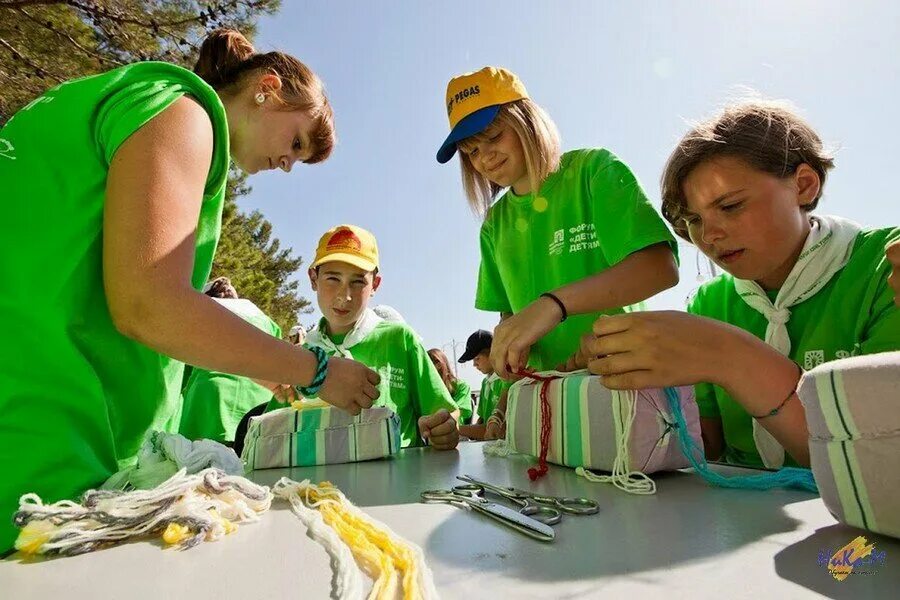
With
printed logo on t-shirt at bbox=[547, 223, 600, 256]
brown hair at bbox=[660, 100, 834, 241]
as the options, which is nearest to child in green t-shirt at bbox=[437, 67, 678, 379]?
printed logo on t-shirt at bbox=[547, 223, 600, 256]

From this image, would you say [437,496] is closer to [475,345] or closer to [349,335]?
[349,335]

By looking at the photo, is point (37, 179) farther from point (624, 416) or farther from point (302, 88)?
point (624, 416)

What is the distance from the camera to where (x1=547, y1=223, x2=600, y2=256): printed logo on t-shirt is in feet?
4.70

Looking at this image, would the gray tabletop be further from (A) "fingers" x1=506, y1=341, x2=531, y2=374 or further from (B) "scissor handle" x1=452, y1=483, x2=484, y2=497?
(A) "fingers" x1=506, y1=341, x2=531, y2=374

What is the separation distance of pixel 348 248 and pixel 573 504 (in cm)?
176

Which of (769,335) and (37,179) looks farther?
(769,335)

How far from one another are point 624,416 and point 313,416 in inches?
28.4

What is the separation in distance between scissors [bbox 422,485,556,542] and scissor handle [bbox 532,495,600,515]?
0.19 ft

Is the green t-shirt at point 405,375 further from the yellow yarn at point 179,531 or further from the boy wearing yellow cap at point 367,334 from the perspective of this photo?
the yellow yarn at point 179,531

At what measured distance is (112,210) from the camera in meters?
0.70

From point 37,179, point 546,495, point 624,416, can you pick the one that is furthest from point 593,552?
point 37,179

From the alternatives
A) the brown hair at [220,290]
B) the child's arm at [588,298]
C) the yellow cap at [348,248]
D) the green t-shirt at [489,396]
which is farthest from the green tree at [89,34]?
the child's arm at [588,298]

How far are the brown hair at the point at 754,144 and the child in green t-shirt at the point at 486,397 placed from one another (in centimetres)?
79

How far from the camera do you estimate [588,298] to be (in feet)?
3.76
